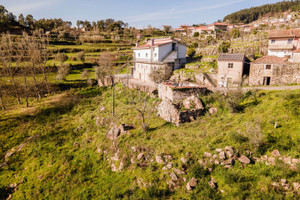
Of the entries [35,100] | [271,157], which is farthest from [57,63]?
[271,157]

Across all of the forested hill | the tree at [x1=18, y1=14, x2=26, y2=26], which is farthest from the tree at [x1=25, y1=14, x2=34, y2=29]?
the forested hill

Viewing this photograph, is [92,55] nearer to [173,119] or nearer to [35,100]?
[35,100]

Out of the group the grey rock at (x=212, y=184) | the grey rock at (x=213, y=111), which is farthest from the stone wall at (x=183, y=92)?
the grey rock at (x=212, y=184)

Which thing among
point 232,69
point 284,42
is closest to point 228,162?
point 232,69

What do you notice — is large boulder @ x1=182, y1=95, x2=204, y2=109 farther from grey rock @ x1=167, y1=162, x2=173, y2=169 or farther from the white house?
the white house

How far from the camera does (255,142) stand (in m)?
17.1

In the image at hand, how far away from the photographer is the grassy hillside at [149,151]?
15.8 metres

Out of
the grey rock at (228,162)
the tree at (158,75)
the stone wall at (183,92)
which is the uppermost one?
the tree at (158,75)

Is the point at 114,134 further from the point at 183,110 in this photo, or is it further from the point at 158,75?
Answer: the point at 158,75

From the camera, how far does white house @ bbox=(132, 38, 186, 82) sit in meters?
42.9

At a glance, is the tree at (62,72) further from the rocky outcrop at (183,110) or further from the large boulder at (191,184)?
the large boulder at (191,184)

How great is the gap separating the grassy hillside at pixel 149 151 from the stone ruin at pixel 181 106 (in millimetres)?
1212

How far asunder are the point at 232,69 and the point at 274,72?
22.1ft

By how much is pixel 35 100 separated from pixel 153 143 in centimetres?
3563
